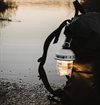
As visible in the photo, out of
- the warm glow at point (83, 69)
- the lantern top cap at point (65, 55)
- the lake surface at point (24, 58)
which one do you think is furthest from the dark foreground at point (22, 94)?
the lantern top cap at point (65, 55)

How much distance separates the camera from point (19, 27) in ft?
106

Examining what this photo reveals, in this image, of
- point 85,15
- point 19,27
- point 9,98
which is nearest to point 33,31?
point 19,27

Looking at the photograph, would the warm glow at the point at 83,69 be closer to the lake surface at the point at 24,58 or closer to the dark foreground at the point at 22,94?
the dark foreground at the point at 22,94

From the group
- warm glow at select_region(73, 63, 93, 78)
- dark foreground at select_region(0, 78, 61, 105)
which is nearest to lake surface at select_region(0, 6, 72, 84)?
dark foreground at select_region(0, 78, 61, 105)

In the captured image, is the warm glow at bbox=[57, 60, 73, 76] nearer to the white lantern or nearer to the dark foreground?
the white lantern

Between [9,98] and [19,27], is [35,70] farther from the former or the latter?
[19,27]

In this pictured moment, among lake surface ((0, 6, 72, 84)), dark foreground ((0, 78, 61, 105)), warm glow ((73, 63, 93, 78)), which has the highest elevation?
warm glow ((73, 63, 93, 78))

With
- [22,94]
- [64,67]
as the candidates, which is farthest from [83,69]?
[22,94]

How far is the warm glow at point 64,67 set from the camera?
12.8ft

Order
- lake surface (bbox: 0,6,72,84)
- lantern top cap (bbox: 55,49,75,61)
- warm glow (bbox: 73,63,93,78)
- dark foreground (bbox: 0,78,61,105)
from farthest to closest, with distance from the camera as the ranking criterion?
lake surface (bbox: 0,6,72,84) < dark foreground (bbox: 0,78,61,105) < warm glow (bbox: 73,63,93,78) < lantern top cap (bbox: 55,49,75,61)

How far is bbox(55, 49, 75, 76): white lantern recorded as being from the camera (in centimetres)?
387

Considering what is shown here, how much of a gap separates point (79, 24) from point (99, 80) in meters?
0.48

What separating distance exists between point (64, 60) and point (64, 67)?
96 mm

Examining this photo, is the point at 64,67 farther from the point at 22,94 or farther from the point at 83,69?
the point at 22,94
